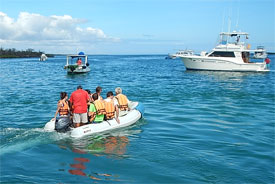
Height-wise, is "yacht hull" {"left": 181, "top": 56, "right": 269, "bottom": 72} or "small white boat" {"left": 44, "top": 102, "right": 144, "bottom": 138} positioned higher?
"yacht hull" {"left": 181, "top": 56, "right": 269, "bottom": 72}

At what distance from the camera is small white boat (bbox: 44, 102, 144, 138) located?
9500 mm

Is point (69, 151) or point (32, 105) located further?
point (32, 105)

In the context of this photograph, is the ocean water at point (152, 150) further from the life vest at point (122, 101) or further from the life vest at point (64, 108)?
the life vest at point (122, 101)

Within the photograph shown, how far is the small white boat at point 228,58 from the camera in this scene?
114 feet

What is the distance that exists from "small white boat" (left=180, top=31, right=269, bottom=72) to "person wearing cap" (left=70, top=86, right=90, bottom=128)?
2780 centimetres

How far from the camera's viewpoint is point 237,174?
Answer: 725 cm

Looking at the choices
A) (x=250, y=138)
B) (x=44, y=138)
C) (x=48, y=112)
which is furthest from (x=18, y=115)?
(x=250, y=138)

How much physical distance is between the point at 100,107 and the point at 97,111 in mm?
179

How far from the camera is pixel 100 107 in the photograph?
393 inches

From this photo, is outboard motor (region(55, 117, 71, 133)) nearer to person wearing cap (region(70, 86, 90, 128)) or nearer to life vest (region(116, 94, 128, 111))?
person wearing cap (region(70, 86, 90, 128))

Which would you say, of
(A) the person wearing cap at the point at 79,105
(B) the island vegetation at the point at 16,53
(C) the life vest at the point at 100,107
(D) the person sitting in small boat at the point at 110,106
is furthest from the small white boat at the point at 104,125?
(B) the island vegetation at the point at 16,53

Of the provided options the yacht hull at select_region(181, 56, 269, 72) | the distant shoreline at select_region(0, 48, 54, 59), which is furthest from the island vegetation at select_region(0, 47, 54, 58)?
the yacht hull at select_region(181, 56, 269, 72)

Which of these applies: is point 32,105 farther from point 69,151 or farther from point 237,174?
point 237,174

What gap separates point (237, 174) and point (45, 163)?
5.07 metres
